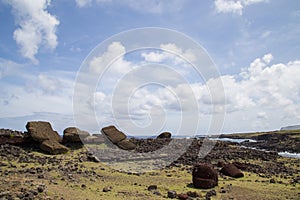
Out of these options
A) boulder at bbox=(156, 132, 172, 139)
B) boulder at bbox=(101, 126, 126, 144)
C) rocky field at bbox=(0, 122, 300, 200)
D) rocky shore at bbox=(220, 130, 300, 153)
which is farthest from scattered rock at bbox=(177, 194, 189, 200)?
rocky shore at bbox=(220, 130, 300, 153)

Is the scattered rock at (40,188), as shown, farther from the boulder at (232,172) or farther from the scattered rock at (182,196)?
the boulder at (232,172)

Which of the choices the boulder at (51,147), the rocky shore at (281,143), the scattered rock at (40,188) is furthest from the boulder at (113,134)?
the rocky shore at (281,143)

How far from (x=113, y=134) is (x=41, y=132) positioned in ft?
24.6

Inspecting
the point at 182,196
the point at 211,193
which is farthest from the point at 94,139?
the point at 182,196

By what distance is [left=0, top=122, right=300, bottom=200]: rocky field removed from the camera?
12.4 metres

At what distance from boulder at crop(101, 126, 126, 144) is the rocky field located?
121 inches

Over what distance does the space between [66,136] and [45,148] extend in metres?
3.74

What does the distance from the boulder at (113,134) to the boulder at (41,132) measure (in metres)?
4.86

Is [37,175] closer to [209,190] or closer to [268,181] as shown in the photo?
[209,190]

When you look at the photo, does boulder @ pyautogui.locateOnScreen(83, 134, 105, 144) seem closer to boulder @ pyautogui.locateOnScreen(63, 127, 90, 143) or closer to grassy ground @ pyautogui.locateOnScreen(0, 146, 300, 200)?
boulder @ pyautogui.locateOnScreen(63, 127, 90, 143)

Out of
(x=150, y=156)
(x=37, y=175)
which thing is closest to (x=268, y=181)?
(x=150, y=156)

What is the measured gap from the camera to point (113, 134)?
29375 millimetres

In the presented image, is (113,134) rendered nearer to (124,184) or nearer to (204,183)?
(124,184)

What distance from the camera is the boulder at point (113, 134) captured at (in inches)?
1142
